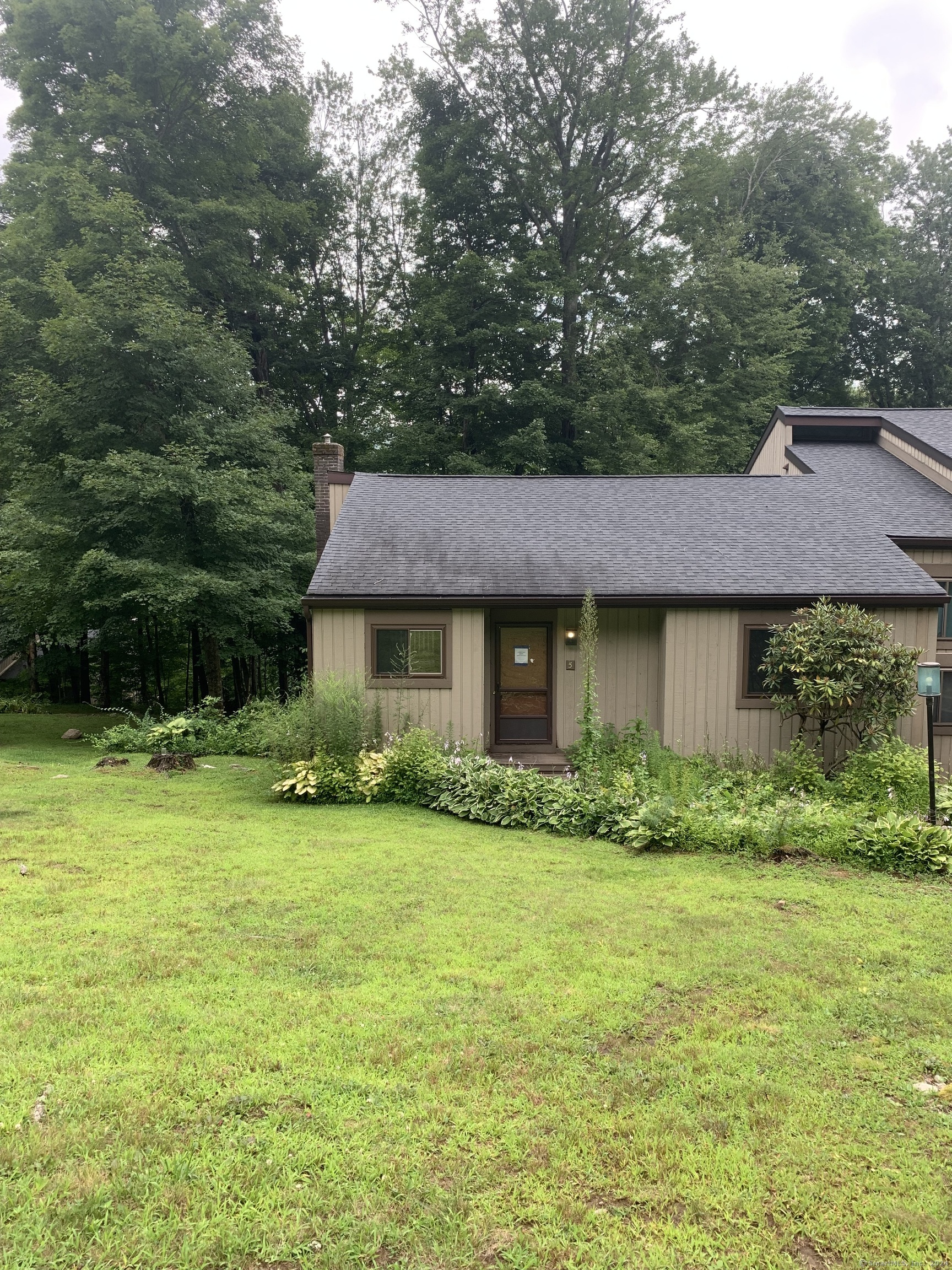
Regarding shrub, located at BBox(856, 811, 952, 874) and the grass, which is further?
shrub, located at BBox(856, 811, 952, 874)

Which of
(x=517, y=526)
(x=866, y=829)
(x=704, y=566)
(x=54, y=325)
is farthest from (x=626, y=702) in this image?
(x=54, y=325)

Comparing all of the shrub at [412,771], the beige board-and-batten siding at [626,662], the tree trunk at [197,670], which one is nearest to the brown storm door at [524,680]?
the beige board-and-batten siding at [626,662]

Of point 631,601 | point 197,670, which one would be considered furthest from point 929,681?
point 197,670

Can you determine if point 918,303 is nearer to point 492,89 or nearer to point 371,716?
point 492,89

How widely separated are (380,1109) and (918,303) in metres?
34.4

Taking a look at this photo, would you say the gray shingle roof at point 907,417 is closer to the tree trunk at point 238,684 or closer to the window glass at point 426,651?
the window glass at point 426,651

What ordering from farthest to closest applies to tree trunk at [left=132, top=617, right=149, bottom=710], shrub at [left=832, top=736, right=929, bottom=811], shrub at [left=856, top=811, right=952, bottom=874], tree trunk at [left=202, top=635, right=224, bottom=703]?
tree trunk at [left=132, top=617, right=149, bottom=710]
tree trunk at [left=202, top=635, right=224, bottom=703]
shrub at [left=832, top=736, right=929, bottom=811]
shrub at [left=856, top=811, right=952, bottom=874]

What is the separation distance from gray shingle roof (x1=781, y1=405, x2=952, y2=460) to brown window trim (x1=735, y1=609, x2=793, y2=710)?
23.1 ft

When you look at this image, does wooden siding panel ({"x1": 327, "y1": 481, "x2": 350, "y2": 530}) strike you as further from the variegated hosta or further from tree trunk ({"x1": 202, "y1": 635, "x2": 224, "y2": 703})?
the variegated hosta

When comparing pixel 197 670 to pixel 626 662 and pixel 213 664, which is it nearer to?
pixel 213 664

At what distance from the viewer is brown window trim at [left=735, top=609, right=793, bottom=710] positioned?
1005cm

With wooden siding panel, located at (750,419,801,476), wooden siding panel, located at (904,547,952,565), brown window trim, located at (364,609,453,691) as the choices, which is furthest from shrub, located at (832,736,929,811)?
wooden siding panel, located at (750,419,801,476)

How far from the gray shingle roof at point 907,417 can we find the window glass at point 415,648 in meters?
10.9

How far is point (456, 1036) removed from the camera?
128 inches
